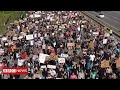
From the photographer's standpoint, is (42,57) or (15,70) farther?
(42,57)

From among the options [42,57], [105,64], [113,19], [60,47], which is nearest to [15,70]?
[42,57]

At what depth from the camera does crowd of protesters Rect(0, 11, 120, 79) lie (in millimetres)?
24250

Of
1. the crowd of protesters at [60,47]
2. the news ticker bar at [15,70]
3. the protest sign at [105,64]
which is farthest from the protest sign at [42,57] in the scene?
the protest sign at [105,64]

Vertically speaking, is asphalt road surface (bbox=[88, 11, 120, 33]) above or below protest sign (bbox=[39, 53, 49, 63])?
above

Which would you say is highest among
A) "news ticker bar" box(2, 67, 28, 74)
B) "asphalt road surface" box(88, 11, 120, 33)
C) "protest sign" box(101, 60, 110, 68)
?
"asphalt road surface" box(88, 11, 120, 33)

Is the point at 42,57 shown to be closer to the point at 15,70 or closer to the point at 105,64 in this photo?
the point at 15,70

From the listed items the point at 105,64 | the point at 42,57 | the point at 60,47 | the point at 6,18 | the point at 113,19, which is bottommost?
the point at 105,64

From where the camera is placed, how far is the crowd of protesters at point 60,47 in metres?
24.2

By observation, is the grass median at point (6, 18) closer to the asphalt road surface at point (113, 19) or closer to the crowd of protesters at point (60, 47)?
the crowd of protesters at point (60, 47)

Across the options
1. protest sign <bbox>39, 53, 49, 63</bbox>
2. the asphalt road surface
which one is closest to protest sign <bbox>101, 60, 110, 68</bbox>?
protest sign <bbox>39, 53, 49, 63</bbox>

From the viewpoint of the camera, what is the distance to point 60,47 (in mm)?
26547

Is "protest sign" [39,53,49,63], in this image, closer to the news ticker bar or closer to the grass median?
the news ticker bar
